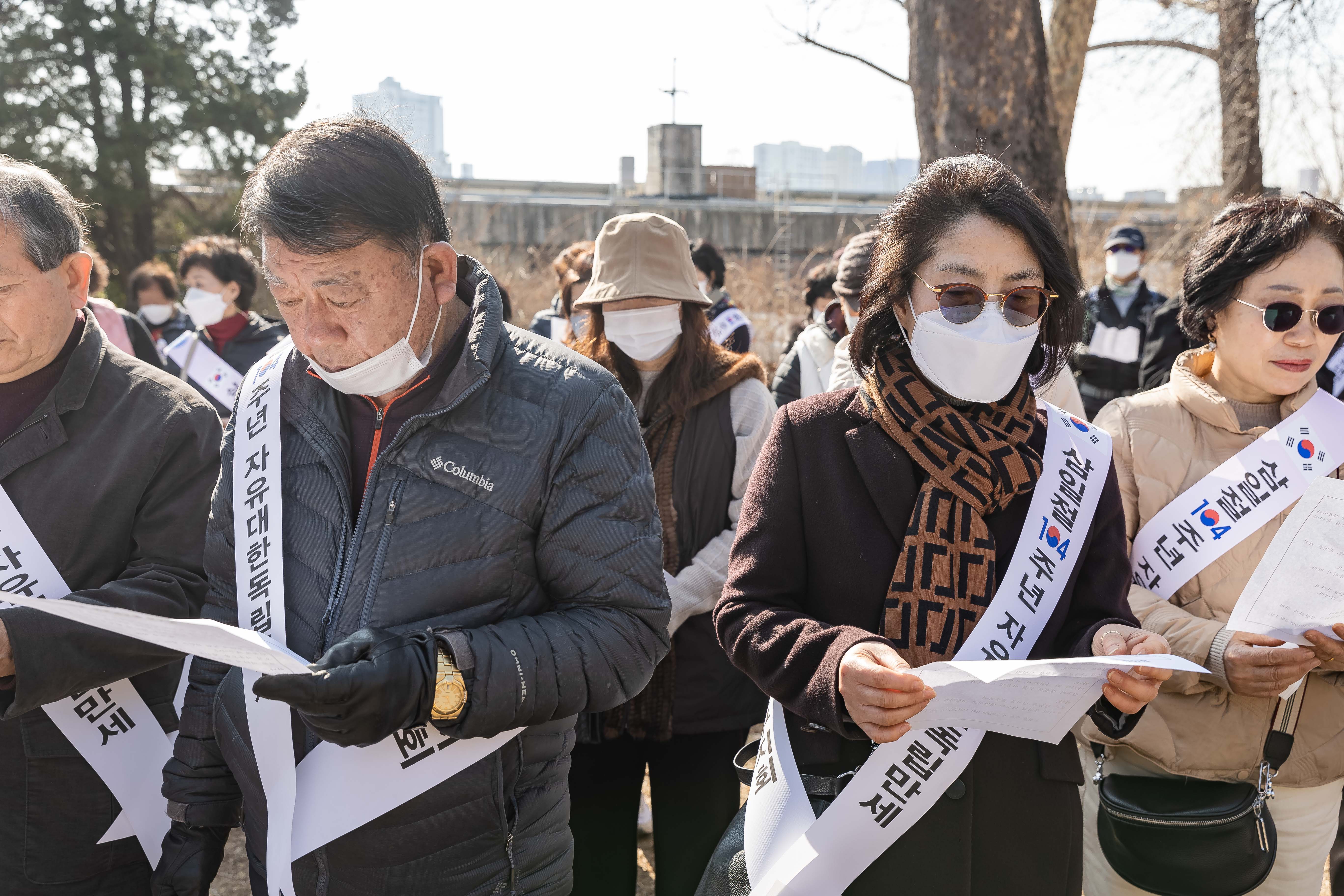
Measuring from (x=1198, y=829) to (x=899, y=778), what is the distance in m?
0.87

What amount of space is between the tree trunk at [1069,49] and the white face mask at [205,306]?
8.54 m

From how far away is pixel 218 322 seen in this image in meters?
6.36

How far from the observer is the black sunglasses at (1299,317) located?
262 centimetres

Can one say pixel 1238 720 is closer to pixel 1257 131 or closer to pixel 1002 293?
pixel 1002 293

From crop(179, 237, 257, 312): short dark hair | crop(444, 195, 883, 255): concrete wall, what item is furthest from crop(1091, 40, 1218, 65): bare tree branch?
crop(179, 237, 257, 312): short dark hair

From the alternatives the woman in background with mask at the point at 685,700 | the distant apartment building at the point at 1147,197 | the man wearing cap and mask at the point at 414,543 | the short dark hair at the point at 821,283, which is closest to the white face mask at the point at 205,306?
the short dark hair at the point at 821,283

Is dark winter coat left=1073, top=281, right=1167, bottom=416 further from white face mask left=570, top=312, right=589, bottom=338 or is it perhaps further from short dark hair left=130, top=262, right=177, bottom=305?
short dark hair left=130, top=262, right=177, bottom=305

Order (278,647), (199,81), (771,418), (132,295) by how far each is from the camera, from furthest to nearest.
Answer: (199,81) → (132,295) → (771,418) → (278,647)

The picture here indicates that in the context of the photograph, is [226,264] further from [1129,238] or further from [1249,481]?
[1129,238]

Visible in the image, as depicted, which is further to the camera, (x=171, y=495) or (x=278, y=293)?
(x=171, y=495)

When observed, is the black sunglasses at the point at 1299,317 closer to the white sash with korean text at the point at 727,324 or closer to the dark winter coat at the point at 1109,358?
the white sash with korean text at the point at 727,324

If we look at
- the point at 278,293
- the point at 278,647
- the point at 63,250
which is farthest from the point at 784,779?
the point at 63,250

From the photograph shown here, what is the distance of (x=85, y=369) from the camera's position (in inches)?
96.6

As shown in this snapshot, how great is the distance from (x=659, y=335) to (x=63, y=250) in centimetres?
175
